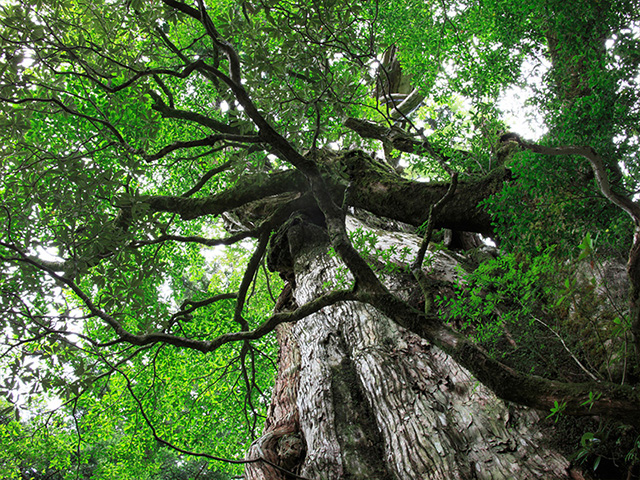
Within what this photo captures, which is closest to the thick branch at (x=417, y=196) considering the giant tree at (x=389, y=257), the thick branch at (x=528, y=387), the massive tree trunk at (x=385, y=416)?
the giant tree at (x=389, y=257)

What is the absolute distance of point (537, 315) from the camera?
2256 mm

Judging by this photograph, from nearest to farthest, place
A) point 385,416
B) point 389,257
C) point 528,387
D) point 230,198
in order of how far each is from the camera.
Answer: point 528,387, point 385,416, point 389,257, point 230,198

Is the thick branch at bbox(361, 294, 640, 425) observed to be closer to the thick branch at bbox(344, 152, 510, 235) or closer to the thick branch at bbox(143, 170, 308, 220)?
the thick branch at bbox(344, 152, 510, 235)

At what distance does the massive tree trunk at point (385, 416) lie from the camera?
1854 mm

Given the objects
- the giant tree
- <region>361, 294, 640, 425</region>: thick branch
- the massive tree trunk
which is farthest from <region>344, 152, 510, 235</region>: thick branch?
<region>361, 294, 640, 425</region>: thick branch

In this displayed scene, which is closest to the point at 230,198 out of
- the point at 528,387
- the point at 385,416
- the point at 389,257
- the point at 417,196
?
the point at 417,196

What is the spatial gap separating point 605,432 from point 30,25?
3833 mm

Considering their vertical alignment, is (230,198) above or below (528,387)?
above

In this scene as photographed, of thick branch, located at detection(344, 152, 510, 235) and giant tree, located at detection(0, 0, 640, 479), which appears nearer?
giant tree, located at detection(0, 0, 640, 479)

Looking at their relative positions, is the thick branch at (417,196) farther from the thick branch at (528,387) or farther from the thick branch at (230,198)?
the thick branch at (528,387)

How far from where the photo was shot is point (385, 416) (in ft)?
7.36

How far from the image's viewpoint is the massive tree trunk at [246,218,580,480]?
185 cm

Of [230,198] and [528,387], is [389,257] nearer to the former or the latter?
[528,387]

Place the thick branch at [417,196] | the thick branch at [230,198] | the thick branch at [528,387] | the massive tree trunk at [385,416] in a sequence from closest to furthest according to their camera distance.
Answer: the thick branch at [528,387]
the massive tree trunk at [385,416]
the thick branch at [417,196]
the thick branch at [230,198]
